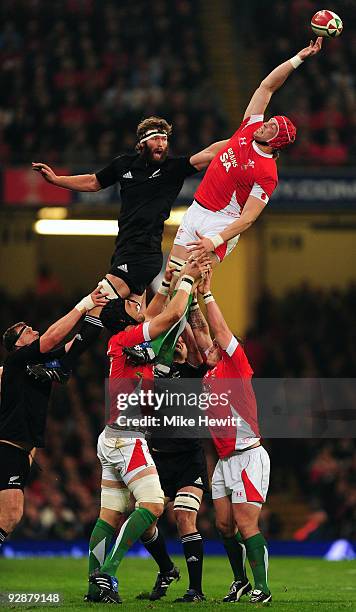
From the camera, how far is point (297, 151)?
21.3m

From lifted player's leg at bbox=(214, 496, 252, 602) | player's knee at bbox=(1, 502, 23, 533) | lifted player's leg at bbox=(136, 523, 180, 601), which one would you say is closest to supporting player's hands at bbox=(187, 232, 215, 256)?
lifted player's leg at bbox=(214, 496, 252, 602)

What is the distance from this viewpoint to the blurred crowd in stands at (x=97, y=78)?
835 inches

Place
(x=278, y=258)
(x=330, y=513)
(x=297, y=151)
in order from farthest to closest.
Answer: (x=278, y=258) < (x=297, y=151) < (x=330, y=513)

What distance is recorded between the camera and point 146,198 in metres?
11.1

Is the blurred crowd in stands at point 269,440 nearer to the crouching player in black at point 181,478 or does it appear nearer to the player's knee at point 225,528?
the crouching player in black at point 181,478

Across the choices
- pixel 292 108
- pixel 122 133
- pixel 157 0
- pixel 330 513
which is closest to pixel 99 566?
pixel 330 513

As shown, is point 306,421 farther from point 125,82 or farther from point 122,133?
point 125,82

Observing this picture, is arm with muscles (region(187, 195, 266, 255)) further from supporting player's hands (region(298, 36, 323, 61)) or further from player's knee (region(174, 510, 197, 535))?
player's knee (region(174, 510, 197, 535))

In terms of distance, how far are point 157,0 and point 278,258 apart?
5.68 meters

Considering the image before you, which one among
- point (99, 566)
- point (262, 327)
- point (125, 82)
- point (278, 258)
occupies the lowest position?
point (99, 566)

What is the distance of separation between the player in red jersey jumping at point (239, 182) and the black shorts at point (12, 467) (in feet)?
7.01

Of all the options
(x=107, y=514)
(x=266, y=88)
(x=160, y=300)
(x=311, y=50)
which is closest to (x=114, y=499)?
(x=107, y=514)

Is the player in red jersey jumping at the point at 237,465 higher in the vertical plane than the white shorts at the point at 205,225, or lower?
lower

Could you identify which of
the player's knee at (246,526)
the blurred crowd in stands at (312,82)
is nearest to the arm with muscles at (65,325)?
the player's knee at (246,526)
